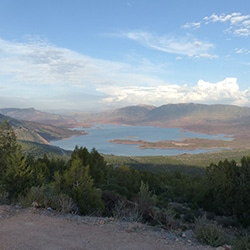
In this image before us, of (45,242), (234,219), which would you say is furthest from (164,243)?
(234,219)

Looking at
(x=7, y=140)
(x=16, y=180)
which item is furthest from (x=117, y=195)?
(x=7, y=140)

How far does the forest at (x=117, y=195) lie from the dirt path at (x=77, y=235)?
2.14ft

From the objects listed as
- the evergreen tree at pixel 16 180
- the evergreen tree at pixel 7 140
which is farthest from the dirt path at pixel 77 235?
the evergreen tree at pixel 7 140

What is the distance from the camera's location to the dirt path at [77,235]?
19.0 ft

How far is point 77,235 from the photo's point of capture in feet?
20.9

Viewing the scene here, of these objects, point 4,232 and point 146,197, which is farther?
point 146,197

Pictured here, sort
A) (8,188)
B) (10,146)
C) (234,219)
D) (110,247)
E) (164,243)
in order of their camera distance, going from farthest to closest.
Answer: (10,146), (234,219), (8,188), (164,243), (110,247)

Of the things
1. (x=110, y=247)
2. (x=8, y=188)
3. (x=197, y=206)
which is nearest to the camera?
(x=110, y=247)

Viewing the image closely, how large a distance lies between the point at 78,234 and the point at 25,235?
1.07 m

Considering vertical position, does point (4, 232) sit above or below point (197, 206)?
above

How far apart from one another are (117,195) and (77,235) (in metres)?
6.45

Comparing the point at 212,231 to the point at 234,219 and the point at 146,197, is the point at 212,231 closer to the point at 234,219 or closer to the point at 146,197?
the point at 146,197

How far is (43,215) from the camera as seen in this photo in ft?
25.3

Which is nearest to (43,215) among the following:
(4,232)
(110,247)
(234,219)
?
(4,232)
